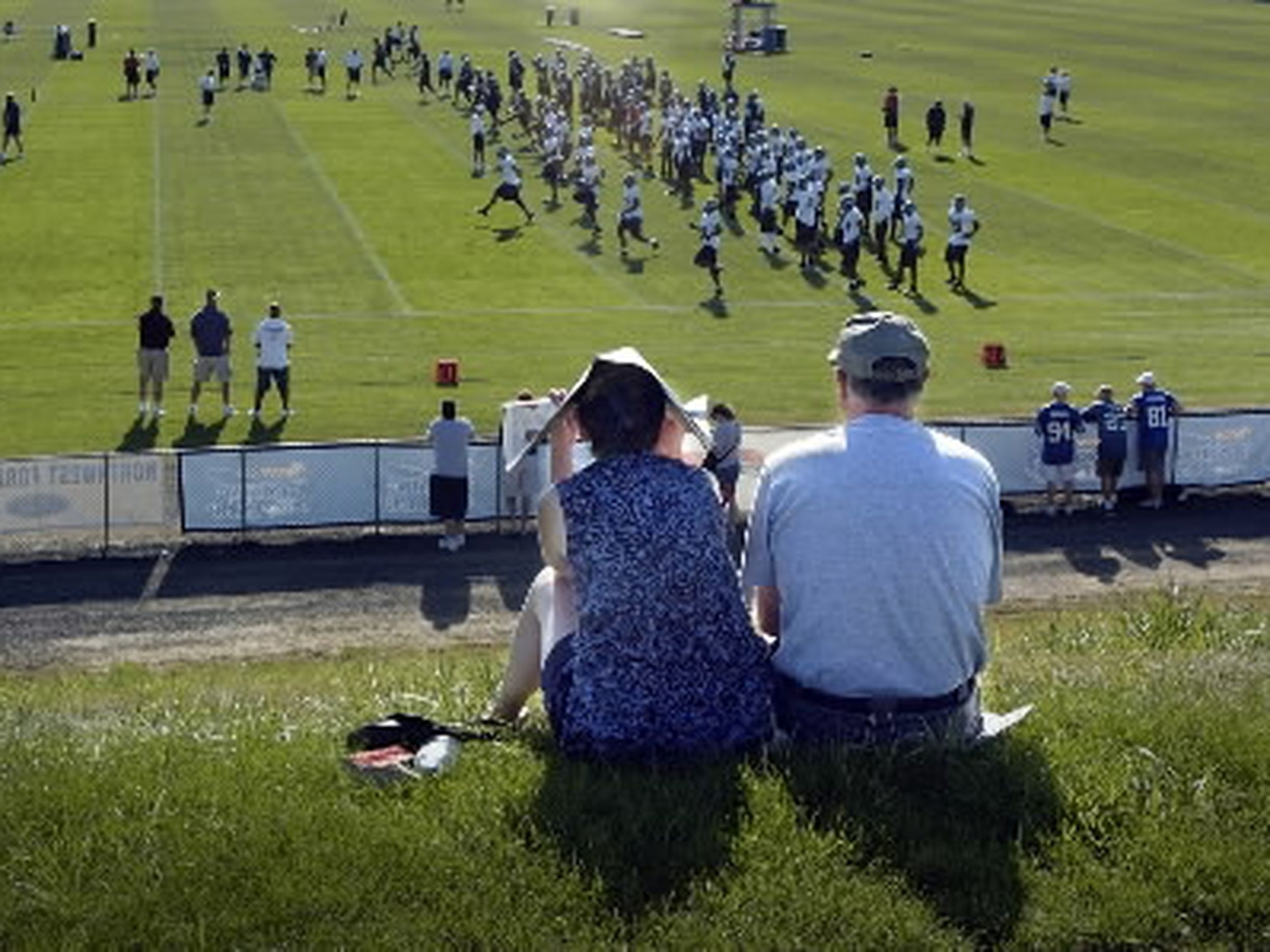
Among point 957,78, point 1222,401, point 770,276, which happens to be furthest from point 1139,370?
point 957,78

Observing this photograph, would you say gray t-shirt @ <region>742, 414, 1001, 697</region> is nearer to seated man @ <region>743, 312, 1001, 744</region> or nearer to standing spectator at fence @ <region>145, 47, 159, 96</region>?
seated man @ <region>743, 312, 1001, 744</region>

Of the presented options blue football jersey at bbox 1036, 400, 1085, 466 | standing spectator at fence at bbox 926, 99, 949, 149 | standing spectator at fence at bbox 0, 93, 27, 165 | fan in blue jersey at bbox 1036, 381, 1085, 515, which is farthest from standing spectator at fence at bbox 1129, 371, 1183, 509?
standing spectator at fence at bbox 0, 93, 27, 165

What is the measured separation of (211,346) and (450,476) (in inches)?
192

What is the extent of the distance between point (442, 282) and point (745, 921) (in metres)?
26.6

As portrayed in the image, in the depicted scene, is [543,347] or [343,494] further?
[543,347]

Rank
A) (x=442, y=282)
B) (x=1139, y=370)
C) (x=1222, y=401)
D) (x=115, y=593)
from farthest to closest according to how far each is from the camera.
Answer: (x=442, y=282), (x=1139, y=370), (x=1222, y=401), (x=115, y=593)

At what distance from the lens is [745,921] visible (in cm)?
448

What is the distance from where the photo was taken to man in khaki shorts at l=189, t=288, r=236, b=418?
863 inches

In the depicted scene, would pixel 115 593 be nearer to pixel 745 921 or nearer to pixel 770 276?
pixel 745 921

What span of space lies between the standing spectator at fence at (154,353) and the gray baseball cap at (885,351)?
56.0ft

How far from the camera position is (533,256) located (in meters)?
32.6

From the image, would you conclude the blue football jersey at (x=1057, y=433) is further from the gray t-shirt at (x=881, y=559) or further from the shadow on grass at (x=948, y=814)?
the shadow on grass at (x=948, y=814)

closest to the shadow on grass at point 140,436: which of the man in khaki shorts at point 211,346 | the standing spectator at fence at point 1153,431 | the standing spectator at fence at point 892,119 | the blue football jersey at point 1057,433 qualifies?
the man in khaki shorts at point 211,346

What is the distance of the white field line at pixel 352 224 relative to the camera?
29188 mm
